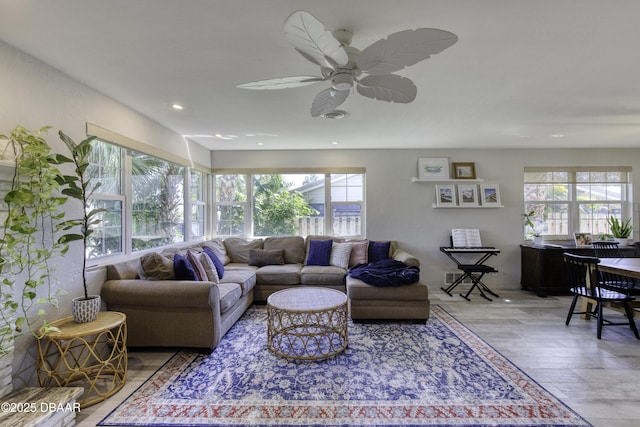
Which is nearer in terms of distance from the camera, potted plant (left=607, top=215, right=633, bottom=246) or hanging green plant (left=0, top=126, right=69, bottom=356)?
hanging green plant (left=0, top=126, right=69, bottom=356)

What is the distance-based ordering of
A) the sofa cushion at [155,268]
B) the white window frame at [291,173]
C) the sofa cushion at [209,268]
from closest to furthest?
the sofa cushion at [155,268] → the sofa cushion at [209,268] → the white window frame at [291,173]

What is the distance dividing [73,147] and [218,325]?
1.85 meters

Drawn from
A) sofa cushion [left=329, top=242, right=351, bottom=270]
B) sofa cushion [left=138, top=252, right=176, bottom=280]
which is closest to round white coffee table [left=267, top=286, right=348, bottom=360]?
sofa cushion [left=138, top=252, right=176, bottom=280]

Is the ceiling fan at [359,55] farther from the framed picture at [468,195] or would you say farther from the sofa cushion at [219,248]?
the framed picture at [468,195]

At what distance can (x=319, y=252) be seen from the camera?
4.43 metres

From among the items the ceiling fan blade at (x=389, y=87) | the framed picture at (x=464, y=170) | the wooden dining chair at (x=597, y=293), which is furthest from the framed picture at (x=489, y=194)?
the ceiling fan blade at (x=389, y=87)

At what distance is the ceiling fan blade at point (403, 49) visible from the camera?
4.11 ft

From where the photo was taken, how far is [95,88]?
2.51 metres

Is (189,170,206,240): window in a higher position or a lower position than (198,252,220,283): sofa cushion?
higher

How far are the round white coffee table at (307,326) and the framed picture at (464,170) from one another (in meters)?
3.22

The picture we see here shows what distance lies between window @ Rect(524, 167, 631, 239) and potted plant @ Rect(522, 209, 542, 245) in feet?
0.14

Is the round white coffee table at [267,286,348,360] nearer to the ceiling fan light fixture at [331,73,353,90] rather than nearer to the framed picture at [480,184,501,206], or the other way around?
the ceiling fan light fixture at [331,73,353,90]

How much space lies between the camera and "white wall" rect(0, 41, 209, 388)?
1.87 meters

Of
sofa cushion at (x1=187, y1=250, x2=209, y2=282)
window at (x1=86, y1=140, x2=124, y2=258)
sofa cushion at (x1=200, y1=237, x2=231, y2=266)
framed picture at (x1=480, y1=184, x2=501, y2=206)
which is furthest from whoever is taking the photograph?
framed picture at (x1=480, y1=184, x2=501, y2=206)
